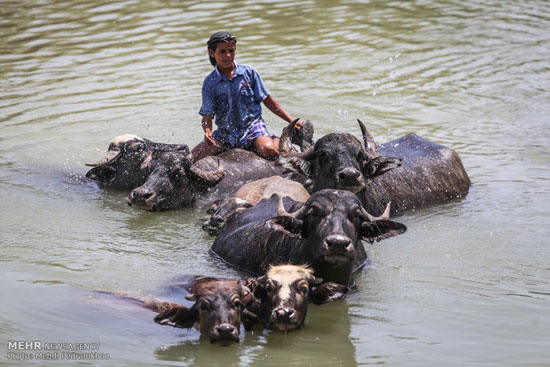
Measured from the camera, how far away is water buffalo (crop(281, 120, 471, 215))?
23.6 feet

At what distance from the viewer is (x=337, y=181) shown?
703 cm

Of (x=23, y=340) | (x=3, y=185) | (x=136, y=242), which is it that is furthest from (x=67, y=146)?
(x=23, y=340)

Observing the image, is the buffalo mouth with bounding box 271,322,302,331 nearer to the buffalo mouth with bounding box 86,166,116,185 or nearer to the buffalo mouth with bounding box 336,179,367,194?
the buffalo mouth with bounding box 336,179,367,194

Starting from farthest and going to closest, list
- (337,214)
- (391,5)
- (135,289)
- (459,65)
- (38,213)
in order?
1. (391,5)
2. (459,65)
3. (38,213)
4. (135,289)
5. (337,214)

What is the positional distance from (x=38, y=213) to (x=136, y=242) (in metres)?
1.36

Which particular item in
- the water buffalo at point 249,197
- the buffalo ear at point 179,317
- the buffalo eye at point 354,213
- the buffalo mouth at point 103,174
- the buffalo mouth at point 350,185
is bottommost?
the buffalo mouth at point 103,174

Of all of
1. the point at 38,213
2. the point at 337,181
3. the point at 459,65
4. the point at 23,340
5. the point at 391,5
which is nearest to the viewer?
the point at 23,340

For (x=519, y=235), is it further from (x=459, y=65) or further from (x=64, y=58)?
(x=64, y=58)

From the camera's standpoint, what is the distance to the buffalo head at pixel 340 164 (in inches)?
276

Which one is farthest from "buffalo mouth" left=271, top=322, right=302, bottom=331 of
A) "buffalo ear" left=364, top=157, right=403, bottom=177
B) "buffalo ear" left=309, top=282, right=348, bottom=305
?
"buffalo ear" left=364, top=157, right=403, bottom=177

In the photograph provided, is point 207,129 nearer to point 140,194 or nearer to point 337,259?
point 140,194

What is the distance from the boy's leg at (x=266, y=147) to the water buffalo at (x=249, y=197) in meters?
1.20

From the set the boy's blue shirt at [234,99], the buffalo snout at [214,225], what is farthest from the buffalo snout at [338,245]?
the boy's blue shirt at [234,99]

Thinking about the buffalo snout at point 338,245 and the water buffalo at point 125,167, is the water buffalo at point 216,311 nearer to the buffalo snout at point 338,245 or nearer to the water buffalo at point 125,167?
the buffalo snout at point 338,245
